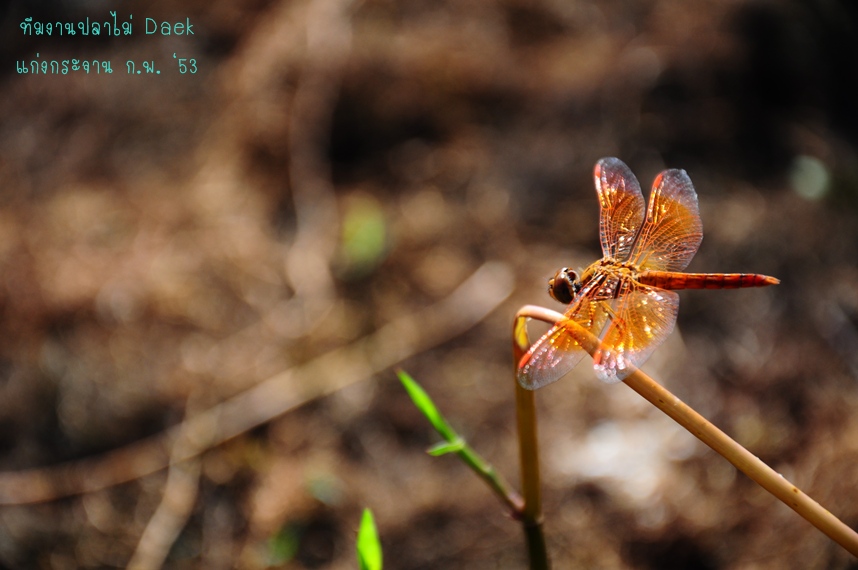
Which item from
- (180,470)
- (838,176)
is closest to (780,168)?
(838,176)

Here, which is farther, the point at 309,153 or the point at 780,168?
the point at 309,153

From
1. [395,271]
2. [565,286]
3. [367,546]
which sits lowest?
[395,271]

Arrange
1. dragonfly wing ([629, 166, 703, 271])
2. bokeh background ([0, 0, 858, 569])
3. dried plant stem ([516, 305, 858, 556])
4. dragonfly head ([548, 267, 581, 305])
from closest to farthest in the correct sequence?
dried plant stem ([516, 305, 858, 556]) → dragonfly head ([548, 267, 581, 305]) → dragonfly wing ([629, 166, 703, 271]) → bokeh background ([0, 0, 858, 569])

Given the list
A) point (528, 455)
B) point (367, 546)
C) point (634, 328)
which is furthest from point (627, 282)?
point (367, 546)

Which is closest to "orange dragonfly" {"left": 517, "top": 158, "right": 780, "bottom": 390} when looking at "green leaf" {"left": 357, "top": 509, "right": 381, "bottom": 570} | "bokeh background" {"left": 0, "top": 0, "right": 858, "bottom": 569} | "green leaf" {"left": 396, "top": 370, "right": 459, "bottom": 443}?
"green leaf" {"left": 396, "top": 370, "right": 459, "bottom": 443}

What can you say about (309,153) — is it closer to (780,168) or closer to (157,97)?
(157,97)

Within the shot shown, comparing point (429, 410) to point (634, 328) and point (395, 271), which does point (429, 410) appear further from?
point (395, 271)

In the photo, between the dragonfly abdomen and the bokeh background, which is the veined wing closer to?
the dragonfly abdomen
